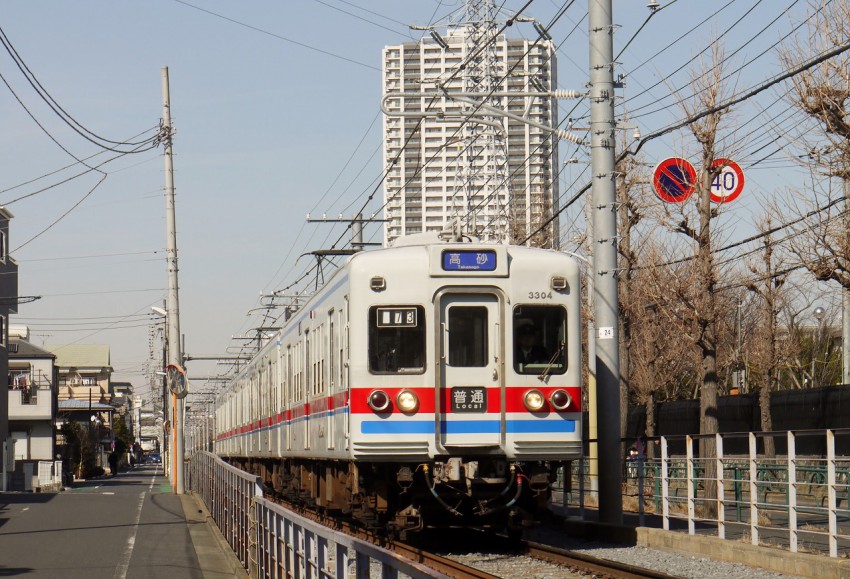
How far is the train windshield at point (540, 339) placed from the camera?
41.8 ft

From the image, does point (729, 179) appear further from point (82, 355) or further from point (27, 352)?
point (82, 355)

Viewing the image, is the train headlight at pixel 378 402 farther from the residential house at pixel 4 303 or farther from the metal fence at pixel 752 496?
the residential house at pixel 4 303

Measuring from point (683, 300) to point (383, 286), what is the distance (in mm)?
8971

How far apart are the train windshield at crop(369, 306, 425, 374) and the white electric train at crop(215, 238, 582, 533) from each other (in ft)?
0.03

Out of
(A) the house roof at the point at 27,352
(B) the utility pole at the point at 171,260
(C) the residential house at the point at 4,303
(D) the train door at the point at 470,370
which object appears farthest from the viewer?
(A) the house roof at the point at 27,352

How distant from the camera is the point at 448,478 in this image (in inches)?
488

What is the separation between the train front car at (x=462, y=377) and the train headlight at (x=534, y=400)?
0.01m

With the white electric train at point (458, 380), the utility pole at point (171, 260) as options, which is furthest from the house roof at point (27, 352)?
the white electric train at point (458, 380)

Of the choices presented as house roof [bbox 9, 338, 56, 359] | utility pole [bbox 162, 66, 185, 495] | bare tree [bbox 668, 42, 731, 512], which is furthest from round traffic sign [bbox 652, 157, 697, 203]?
house roof [bbox 9, 338, 56, 359]

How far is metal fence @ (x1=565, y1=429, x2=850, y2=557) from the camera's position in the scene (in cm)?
1112

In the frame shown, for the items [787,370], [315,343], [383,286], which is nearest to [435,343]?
[383,286]

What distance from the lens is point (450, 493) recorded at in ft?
41.7

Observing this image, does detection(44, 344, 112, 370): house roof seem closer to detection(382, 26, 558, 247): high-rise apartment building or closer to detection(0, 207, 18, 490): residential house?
detection(382, 26, 558, 247): high-rise apartment building

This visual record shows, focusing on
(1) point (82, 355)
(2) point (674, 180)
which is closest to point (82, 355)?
(1) point (82, 355)
